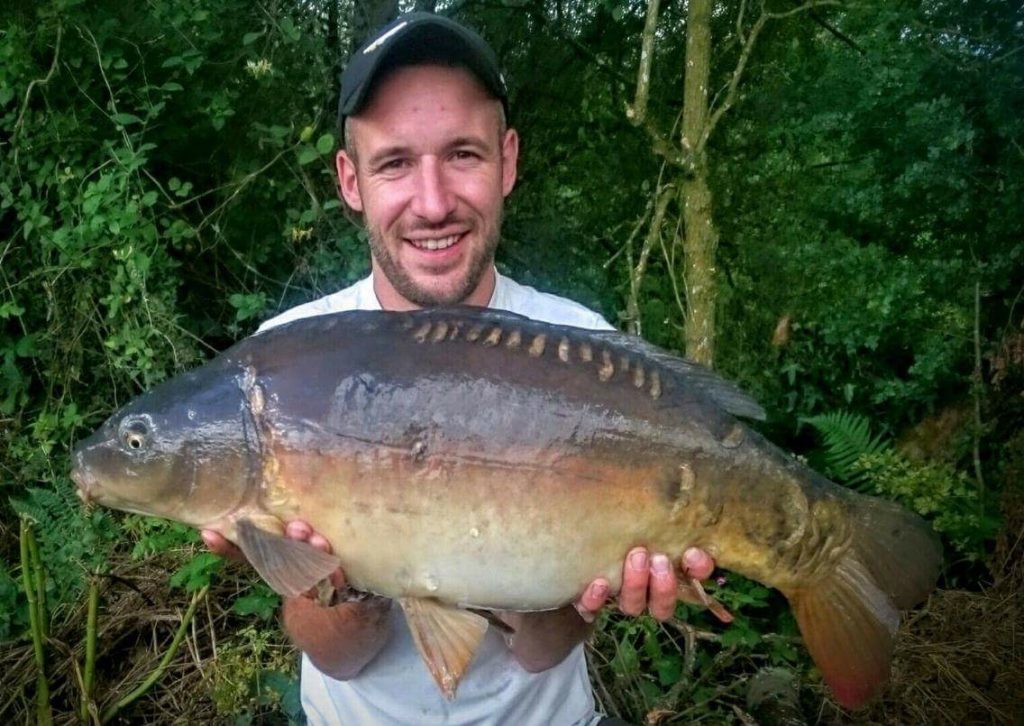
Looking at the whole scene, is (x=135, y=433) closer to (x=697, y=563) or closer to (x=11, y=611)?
(x=697, y=563)

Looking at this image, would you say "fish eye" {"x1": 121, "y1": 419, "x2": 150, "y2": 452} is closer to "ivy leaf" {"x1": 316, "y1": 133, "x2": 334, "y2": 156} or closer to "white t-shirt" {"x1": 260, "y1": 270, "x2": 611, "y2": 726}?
"white t-shirt" {"x1": 260, "y1": 270, "x2": 611, "y2": 726}

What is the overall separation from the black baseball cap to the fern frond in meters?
2.41

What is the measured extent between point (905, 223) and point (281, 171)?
2918 mm

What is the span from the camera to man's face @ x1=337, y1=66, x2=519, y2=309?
7.28 ft

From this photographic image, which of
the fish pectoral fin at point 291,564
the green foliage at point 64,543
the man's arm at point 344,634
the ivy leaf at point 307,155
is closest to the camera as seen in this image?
the fish pectoral fin at point 291,564

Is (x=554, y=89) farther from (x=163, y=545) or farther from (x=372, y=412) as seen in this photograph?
(x=372, y=412)

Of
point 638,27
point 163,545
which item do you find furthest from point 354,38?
point 163,545

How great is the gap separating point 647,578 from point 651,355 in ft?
1.43

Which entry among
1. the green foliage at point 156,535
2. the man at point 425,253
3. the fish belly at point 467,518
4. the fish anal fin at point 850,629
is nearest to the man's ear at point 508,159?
the man at point 425,253

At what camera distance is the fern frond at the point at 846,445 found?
382 centimetres

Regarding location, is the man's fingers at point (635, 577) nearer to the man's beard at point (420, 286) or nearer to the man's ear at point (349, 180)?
the man's beard at point (420, 286)

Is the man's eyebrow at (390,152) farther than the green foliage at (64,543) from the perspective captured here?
No

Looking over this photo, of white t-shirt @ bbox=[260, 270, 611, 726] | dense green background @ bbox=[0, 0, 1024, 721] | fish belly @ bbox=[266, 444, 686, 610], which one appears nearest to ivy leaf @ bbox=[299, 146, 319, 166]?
dense green background @ bbox=[0, 0, 1024, 721]

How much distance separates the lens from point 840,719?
10.4 feet
